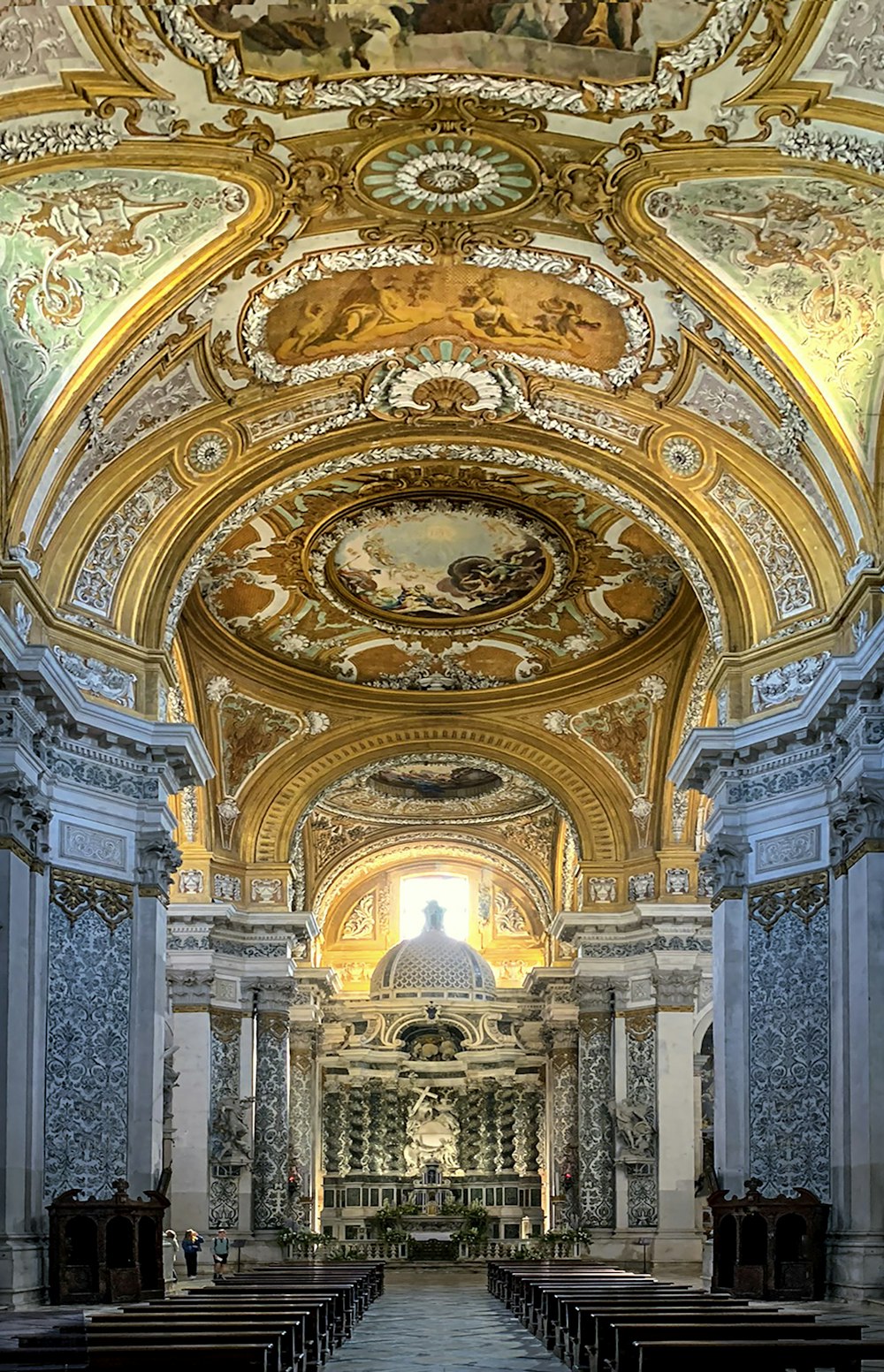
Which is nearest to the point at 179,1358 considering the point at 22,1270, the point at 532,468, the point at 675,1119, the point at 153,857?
the point at 22,1270

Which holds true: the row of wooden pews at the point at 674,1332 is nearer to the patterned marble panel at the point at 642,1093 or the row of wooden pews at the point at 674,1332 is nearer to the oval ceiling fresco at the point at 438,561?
the oval ceiling fresco at the point at 438,561

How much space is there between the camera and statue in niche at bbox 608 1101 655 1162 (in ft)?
94.9

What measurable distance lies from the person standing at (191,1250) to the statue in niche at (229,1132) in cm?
206

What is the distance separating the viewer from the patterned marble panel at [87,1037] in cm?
1780

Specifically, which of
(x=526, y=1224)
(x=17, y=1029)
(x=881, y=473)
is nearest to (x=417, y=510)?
(x=881, y=473)

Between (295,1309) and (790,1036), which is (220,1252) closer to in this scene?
(790,1036)

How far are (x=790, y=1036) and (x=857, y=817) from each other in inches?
106

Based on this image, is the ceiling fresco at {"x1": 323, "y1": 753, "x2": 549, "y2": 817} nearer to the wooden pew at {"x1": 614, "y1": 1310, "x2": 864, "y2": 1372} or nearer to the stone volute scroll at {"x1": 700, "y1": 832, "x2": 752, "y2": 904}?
the stone volute scroll at {"x1": 700, "y1": 832, "x2": 752, "y2": 904}

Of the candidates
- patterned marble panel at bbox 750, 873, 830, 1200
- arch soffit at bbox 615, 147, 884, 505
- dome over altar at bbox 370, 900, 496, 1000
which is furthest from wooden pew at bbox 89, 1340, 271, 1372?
dome over altar at bbox 370, 900, 496, 1000

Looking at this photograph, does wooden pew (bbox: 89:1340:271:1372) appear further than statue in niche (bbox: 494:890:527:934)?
No

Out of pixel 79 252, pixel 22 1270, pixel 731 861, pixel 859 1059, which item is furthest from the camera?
pixel 731 861

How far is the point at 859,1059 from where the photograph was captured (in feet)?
56.3

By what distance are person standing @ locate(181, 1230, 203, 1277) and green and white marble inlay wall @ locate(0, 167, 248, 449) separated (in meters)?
12.7

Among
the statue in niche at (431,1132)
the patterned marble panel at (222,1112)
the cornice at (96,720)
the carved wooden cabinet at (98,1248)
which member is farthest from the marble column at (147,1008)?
the statue in niche at (431,1132)
